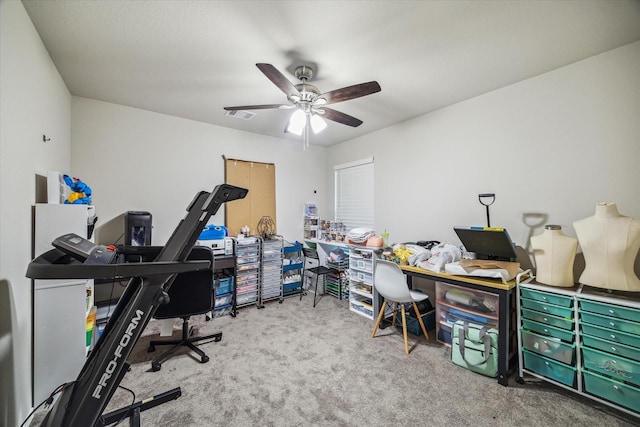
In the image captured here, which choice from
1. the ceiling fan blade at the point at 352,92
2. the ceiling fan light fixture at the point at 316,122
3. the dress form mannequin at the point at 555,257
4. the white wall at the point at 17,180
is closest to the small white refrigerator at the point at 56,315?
the white wall at the point at 17,180

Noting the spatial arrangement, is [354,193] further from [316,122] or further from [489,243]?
[489,243]

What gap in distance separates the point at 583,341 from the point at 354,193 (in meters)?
3.14

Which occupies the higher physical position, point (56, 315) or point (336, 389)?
point (56, 315)

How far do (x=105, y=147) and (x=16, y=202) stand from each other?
1.75m

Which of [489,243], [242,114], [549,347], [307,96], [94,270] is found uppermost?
[242,114]

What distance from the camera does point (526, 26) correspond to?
1.72m

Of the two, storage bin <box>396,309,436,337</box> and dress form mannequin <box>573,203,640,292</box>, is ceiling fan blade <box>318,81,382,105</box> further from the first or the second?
storage bin <box>396,309,436,337</box>

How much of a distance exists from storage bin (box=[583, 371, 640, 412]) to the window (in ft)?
8.89

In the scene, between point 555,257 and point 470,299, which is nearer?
point 555,257

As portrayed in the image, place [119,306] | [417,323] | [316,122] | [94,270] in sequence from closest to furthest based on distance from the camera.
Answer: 1. [94,270]
2. [119,306]
3. [316,122]
4. [417,323]

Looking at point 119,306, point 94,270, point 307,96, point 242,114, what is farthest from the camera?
point 242,114

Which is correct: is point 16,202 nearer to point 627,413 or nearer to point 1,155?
point 1,155

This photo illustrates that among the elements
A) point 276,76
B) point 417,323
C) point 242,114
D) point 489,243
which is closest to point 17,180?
point 276,76

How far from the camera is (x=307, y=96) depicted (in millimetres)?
2141
